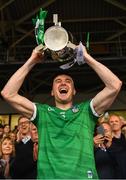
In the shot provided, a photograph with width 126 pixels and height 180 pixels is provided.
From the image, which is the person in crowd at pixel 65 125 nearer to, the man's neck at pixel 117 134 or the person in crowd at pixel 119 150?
the person in crowd at pixel 119 150

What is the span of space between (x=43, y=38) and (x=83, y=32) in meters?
6.97

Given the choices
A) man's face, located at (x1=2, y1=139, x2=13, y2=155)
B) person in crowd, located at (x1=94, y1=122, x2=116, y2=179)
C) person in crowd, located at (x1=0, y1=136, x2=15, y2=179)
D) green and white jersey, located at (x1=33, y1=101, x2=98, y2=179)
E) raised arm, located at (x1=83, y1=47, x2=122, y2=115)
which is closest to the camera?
green and white jersey, located at (x1=33, y1=101, x2=98, y2=179)

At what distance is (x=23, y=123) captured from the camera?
390 centimetres

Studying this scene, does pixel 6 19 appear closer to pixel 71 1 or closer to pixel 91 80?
pixel 71 1

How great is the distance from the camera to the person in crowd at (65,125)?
2377mm

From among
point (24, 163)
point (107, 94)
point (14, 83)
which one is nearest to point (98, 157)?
point (24, 163)

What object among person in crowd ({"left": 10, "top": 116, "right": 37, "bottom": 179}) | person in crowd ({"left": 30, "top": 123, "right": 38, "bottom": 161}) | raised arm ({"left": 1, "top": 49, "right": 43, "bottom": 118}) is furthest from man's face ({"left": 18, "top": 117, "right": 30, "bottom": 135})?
raised arm ({"left": 1, "top": 49, "right": 43, "bottom": 118})

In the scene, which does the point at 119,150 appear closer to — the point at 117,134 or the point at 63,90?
the point at 117,134

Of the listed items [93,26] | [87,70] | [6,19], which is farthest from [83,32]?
[6,19]

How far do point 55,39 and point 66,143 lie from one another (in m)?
0.74

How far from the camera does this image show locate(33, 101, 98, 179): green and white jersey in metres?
2.36

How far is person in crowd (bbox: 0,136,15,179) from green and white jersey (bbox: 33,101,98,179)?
102cm

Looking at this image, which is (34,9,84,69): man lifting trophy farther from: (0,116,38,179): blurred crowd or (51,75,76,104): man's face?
(0,116,38,179): blurred crowd

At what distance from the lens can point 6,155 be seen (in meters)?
3.76
